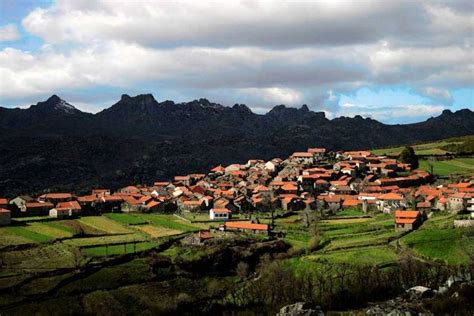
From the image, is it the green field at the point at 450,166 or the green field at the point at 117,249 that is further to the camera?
the green field at the point at 450,166

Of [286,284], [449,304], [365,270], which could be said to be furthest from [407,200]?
[449,304]

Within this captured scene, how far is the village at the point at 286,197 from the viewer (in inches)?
4171

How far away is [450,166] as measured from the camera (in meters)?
150

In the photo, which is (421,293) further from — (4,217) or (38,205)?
(38,205)

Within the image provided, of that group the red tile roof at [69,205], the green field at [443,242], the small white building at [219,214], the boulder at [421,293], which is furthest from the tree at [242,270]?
the red tile roof at [69,205]

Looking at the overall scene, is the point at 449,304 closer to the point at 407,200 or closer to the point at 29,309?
the point at 29,309

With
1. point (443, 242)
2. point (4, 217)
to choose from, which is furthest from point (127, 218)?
point (443, 242)

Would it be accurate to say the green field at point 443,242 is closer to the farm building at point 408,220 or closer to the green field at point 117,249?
the farm building at point 408,220

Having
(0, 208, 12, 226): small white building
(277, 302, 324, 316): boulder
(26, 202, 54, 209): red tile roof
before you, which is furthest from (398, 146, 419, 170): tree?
(277, 302, 324, 316): boulder

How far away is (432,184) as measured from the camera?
5187 inches

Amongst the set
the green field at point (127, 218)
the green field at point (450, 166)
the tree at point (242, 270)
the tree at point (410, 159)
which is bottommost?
the tree at point (242, 270)

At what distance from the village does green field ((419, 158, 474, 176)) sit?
20.4 feet

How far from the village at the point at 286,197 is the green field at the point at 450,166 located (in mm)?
6215

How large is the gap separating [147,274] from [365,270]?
92.4ft
